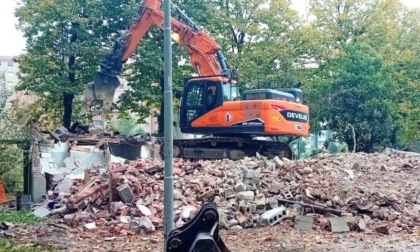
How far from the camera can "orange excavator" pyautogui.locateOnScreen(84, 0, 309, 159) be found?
1688 centimetres

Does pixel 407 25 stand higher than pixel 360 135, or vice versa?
pixel 407 25

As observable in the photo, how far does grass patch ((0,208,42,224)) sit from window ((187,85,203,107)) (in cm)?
713

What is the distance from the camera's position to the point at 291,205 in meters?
10.9

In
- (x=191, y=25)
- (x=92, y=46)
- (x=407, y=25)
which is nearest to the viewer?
(x=191, y=25)

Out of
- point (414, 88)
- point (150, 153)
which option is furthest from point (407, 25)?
point (150, 153)

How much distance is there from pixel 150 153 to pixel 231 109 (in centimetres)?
335

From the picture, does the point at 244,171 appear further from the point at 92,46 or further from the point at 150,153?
the point at 92,46

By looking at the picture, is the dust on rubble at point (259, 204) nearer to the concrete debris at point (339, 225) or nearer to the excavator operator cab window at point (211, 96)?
the concrete debris at point (339, 225)

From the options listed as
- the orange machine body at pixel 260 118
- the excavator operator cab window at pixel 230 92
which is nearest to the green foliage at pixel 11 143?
the orange machine body at pixel 260 118

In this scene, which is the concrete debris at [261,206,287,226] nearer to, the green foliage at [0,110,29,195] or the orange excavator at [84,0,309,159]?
the orange excavator at [84,0,309,159]

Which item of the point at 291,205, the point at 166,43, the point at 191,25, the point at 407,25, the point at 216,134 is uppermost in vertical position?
the point at 407,25

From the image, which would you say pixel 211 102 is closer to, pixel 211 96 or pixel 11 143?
pixel 211 96

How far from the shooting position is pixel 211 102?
17.4 meters

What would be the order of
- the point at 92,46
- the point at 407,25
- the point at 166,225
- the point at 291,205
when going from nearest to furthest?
the point at 166,225
the point at 291,205
the point at 92,46
the point at 407,25
